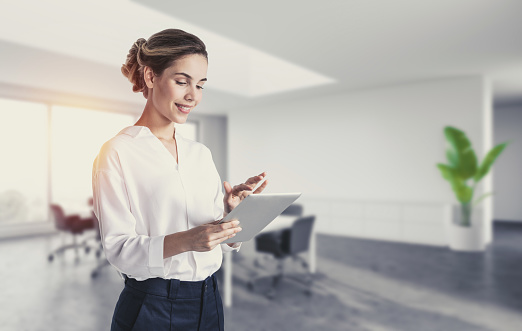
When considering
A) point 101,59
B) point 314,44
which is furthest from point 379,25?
point 101,59

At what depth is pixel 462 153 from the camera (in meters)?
5.88

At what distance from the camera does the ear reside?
0.98 metres

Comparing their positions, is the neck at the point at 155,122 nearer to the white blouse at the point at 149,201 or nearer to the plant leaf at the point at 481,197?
the white blouse at the point at 149,201

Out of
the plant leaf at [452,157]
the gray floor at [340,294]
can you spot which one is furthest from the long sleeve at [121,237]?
the plant leaf at [452,157]

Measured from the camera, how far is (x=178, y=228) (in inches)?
38.5

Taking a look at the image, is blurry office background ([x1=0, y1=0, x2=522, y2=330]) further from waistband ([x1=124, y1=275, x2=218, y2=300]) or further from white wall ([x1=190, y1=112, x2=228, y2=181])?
waistband ([x1=124, y1=275, x2=218, y2=300])

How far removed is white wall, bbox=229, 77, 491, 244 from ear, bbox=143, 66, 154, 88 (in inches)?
265

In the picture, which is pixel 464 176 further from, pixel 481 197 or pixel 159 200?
pixel 159 200

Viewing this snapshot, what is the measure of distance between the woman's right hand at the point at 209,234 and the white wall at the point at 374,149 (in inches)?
265

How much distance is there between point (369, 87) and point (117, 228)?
714 centimetres

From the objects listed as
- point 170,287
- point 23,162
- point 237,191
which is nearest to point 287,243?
point 237,191

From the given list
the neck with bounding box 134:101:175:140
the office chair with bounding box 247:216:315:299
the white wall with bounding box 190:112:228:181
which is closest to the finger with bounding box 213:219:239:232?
the neck with bounding box 134:101:175:140

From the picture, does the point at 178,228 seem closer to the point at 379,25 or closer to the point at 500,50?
the point at 379,25

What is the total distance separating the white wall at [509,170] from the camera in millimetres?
9164
